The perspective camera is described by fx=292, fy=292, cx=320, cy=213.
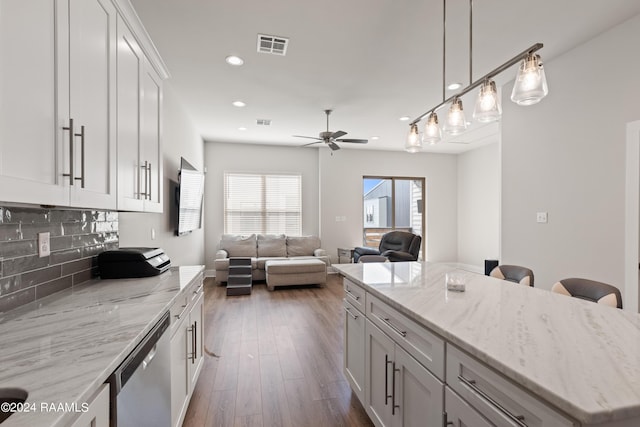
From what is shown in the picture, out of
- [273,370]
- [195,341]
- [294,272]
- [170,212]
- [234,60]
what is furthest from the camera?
[294,272]

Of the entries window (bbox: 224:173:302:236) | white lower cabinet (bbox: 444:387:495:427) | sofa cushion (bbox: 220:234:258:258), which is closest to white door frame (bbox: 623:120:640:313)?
white lower cabinet (bbox: 444:387:495:427)

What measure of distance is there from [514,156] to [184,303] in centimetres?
372

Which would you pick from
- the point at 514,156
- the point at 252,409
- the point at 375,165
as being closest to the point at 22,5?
the point at 252,409

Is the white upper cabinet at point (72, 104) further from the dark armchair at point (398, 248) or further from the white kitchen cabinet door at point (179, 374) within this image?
the dark armchair at point (398, 248)

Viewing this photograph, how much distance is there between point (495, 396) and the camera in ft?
2.84

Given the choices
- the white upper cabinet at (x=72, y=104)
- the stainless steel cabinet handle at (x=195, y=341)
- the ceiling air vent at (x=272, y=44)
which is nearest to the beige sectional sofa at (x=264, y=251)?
the stainless steel cabinet handle at (x=195, y=341)

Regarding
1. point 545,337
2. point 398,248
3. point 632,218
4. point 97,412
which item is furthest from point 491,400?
point 398,248

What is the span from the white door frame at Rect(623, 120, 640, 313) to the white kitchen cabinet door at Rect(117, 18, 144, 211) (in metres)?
3.75

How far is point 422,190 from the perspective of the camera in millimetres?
7375

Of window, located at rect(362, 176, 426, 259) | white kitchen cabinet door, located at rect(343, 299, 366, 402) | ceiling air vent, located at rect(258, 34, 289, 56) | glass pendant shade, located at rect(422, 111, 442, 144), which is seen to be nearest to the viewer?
white kitchen cabinet door, located at rect(343, 299, 366, 402)

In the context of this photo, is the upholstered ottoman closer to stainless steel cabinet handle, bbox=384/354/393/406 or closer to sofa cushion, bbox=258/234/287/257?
sofa cushion, bbox=258/234/287/257

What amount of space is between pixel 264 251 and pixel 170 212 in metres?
2.68

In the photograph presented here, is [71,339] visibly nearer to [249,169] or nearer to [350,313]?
[350,313]

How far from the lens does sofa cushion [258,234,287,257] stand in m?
6.12
